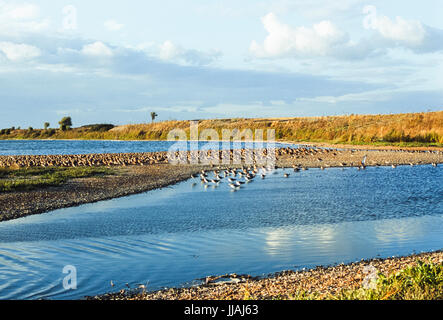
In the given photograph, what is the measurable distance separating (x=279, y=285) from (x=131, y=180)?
1947 cm

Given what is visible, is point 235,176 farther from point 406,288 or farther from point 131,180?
point 406,288

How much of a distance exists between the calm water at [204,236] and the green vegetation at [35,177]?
5.77 m

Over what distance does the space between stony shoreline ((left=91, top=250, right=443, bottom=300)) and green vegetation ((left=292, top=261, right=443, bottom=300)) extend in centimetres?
46

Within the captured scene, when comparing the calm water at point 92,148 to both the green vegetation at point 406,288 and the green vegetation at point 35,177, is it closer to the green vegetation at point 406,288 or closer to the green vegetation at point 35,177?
the green vegetation at point 35,177

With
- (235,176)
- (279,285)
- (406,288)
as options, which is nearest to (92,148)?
(235,176)

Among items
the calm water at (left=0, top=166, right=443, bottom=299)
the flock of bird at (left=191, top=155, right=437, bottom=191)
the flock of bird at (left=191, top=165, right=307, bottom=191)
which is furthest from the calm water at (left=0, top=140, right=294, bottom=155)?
the calm water at (left=0, top=166, right=443, bottom=299)

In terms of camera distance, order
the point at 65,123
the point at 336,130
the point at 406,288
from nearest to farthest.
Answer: the point at 406,288
the point at 336,130
the point at 65,123

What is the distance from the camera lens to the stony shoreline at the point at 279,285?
24.2ft

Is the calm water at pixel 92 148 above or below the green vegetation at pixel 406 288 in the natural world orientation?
above

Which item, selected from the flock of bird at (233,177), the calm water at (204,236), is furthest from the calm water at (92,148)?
the calm water at (204,236)

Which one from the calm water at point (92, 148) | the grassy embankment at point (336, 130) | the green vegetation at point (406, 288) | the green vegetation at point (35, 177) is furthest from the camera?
the calm water at point (92, 148)

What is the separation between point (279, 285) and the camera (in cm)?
789

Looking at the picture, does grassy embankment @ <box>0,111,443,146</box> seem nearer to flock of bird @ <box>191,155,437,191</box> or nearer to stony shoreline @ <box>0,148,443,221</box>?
stony shoreline @ <box>0,148,443,221</box>
